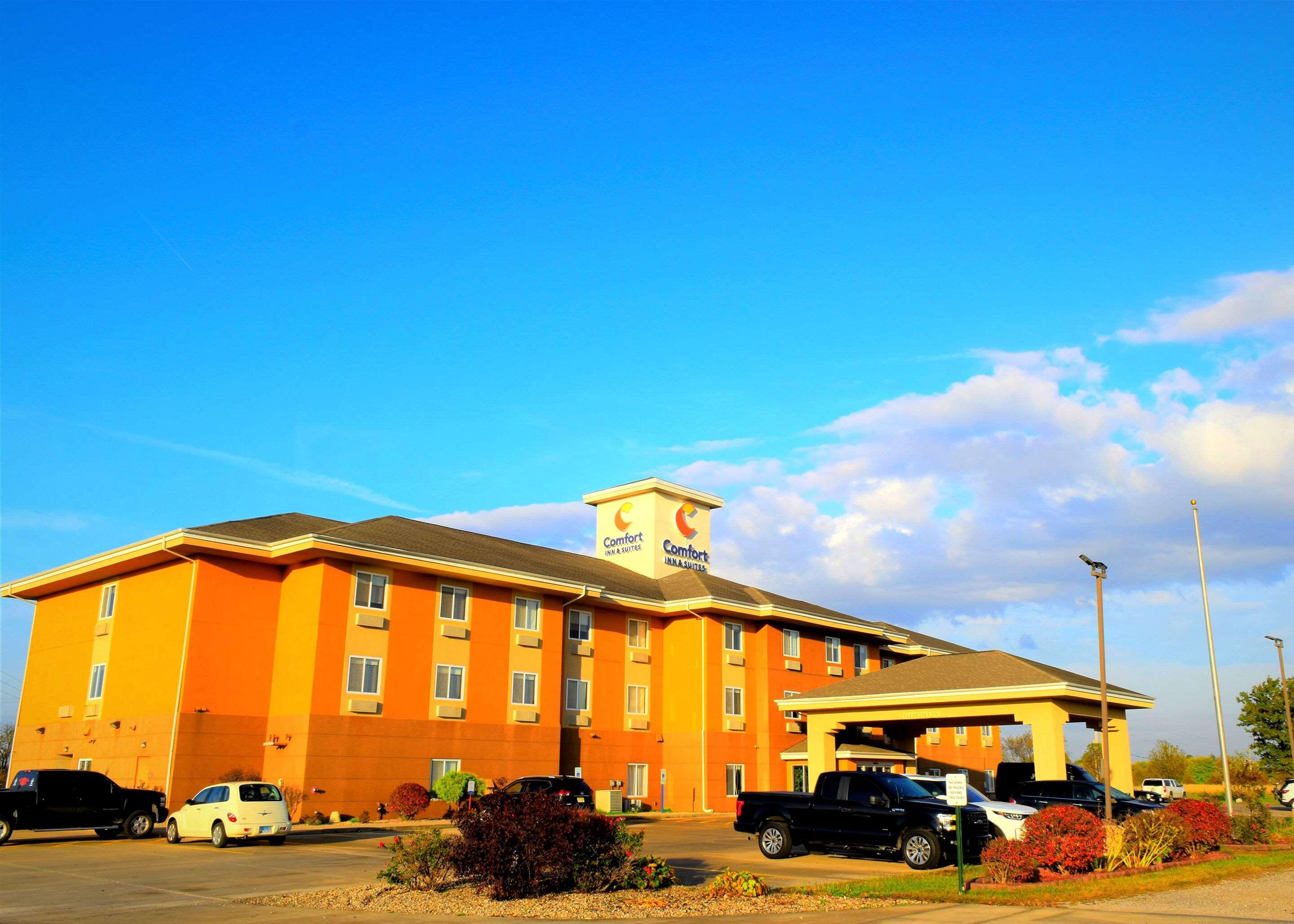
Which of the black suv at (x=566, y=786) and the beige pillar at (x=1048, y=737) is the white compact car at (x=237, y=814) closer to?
the black suv at (x=566, y=786)

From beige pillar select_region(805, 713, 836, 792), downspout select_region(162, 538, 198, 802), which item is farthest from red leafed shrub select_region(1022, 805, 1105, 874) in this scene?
downspout select_region(162, 538, 198, 802)

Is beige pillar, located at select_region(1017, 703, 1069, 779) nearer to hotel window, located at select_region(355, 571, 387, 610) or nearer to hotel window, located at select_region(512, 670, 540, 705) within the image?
hotel window, located at select_region(512, 670, 540, 705)

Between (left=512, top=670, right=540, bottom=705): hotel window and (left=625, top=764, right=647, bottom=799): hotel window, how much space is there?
6.89 metres

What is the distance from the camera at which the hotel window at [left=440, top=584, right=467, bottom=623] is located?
1569 inches

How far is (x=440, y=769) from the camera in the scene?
38.2 meters

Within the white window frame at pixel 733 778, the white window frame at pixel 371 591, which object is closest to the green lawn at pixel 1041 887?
the white window frame at pixel 371 591

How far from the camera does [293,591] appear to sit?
123 feet

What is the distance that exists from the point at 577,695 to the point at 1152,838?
28.0 metres

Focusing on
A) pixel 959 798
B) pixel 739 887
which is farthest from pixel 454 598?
pixel 959 798

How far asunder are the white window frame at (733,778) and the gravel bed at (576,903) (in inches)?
1196

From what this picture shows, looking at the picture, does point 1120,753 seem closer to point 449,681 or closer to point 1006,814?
point 1006,814

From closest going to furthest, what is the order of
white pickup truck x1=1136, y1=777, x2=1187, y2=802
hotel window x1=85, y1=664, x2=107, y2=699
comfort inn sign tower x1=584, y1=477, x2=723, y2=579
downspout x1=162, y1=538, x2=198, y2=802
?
downspout x1=162, y1=538, x2=198, y2=802, hotel window x1=85, y1=664, x2=107, y2=699, white pickup truck x1=1136, y1=777, x2=1187, y2=802, comfort inn sign tower x1=584, y1=477, x2=723, y2=579

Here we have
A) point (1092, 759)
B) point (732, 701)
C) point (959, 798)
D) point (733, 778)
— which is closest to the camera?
point (959, 798)

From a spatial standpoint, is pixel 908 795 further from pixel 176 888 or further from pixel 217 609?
pixel 217 609
